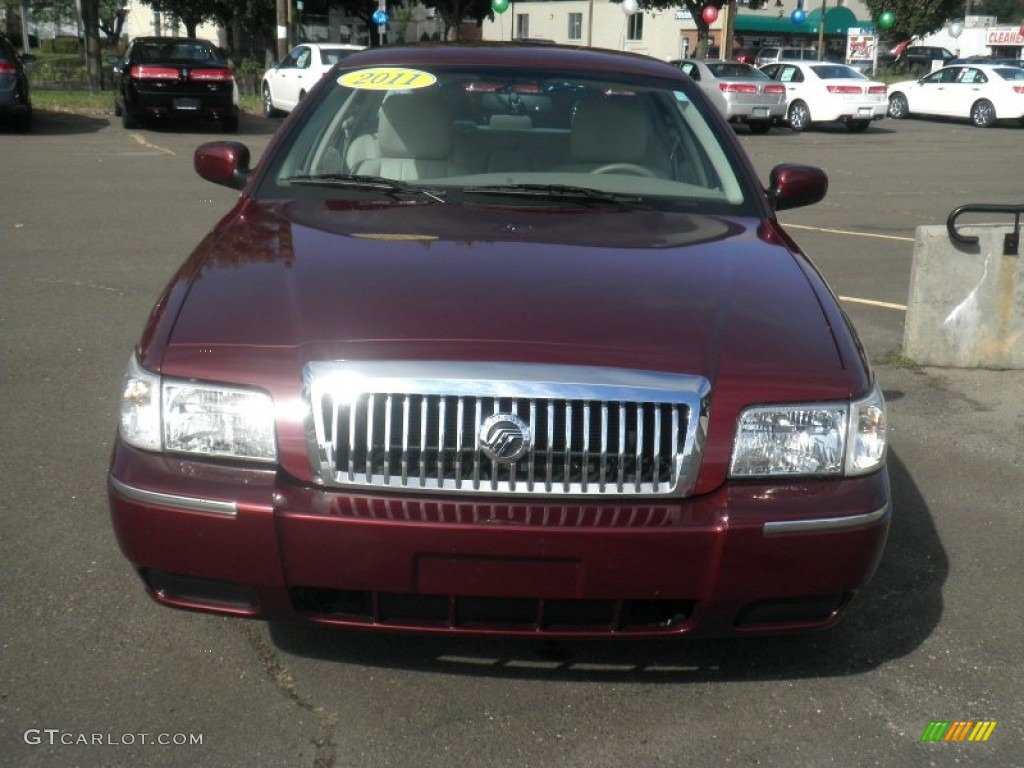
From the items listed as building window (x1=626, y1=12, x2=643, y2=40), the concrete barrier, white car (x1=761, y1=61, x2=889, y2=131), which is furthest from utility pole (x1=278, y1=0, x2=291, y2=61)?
building window (x1=626, y1=12, x2=643, y2=40)

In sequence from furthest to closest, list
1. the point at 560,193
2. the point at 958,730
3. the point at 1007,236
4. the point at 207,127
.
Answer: the point at 207,127 → the point at 1007,236 → the point at 560,193 → the point at 958,730

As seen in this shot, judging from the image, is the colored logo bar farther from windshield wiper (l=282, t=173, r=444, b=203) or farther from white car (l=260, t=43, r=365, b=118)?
white car (l=260, t=43, r=365, b=118)

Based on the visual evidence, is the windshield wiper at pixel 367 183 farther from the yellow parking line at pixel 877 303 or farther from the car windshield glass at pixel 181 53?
the car windshield glass at pixel 181 53

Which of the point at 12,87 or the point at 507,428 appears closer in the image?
the point at 507,428

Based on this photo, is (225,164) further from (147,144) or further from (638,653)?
(147,144)

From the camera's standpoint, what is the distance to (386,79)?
15.9ft

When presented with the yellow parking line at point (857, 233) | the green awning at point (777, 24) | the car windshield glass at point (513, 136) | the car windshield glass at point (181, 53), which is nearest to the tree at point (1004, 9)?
the green awning at point (777, 24)

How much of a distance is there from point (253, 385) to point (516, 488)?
0.65m

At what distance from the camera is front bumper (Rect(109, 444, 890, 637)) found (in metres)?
2.87

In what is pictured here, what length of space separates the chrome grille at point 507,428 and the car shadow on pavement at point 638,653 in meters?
0.60

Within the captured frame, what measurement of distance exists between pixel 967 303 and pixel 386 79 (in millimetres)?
3654

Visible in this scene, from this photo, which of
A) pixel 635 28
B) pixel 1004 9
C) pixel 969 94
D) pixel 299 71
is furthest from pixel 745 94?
pixel 1004 9

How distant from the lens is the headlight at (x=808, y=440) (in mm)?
3004

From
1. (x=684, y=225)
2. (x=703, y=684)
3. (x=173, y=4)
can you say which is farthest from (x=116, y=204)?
(x=173, y=4)
